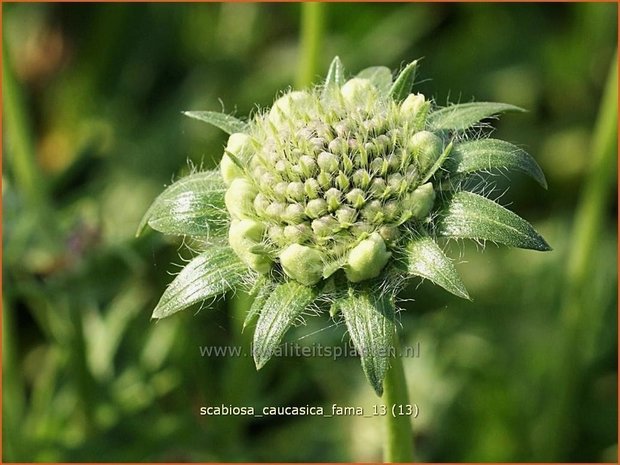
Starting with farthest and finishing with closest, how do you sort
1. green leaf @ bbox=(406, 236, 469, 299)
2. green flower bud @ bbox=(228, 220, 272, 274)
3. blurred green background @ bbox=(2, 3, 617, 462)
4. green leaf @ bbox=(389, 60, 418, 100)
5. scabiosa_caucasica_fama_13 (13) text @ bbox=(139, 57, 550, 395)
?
blurred green background @ bbox=(2, 3, 617, 462)
green leaf @ bbox=(389, 60, 418, 100)
green flower bud @ bbox=(228, 220, 272, 274)
scabiosa_caucasica_fama_13 (13) text @ bbox=(139, 57, 550, 395)
green leaf @ bbox=(406, 236, 469, 299)

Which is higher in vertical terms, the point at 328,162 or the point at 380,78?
the point at 380,78

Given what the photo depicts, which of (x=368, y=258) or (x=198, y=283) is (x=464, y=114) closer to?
(x=368, y=258)

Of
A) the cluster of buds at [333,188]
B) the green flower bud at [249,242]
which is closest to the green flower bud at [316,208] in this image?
the cluster of buds at [333,188]

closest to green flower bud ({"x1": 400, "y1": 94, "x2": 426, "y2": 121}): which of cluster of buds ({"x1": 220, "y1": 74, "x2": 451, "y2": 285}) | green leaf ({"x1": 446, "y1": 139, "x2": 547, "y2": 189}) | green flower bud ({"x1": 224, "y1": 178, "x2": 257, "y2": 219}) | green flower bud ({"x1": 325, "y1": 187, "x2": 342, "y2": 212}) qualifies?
cluster of buds ({"x1": 220, "y1": 74, "x2": 451, "y2": 285})

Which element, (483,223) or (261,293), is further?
(261,293)

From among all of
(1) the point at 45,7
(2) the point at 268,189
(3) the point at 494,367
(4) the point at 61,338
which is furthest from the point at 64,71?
(2) the point at 268,189

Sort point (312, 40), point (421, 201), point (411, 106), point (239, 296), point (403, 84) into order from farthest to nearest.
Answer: point (312, 40)
point (239, 296)
point (403, 84)
point (411, 106)
point (421, 201)

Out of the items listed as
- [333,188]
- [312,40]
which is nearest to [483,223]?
[333,188]

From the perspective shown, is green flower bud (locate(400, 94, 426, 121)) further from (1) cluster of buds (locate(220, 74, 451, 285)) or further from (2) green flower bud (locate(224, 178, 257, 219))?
(2) green flower bud (locate(224, 178, 257, 219))
